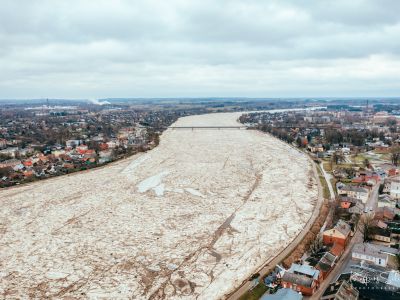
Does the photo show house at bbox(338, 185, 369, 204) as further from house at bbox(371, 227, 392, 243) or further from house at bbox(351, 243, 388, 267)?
house at bbox(351, 243, 388, 267)

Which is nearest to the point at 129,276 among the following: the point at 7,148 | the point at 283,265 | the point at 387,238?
the point at 283,265

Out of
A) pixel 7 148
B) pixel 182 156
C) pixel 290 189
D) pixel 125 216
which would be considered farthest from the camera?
pixel 7 148

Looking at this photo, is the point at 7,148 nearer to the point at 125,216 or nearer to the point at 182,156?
the point at 182,156

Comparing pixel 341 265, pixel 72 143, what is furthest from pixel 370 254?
pixel 72 143

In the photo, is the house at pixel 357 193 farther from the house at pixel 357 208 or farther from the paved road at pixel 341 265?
the paved road at pixel 341 265

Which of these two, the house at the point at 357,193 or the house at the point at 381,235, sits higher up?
the house at the point at 357,193

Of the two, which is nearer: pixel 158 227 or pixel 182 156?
pixel 158 227

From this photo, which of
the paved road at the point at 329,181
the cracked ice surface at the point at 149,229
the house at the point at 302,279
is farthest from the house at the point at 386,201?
the house at the point at 302,279

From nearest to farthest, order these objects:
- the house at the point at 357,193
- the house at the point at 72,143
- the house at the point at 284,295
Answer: the house at the point at 284,295
the house at the point at 357,193
the house at the point at 72,143
